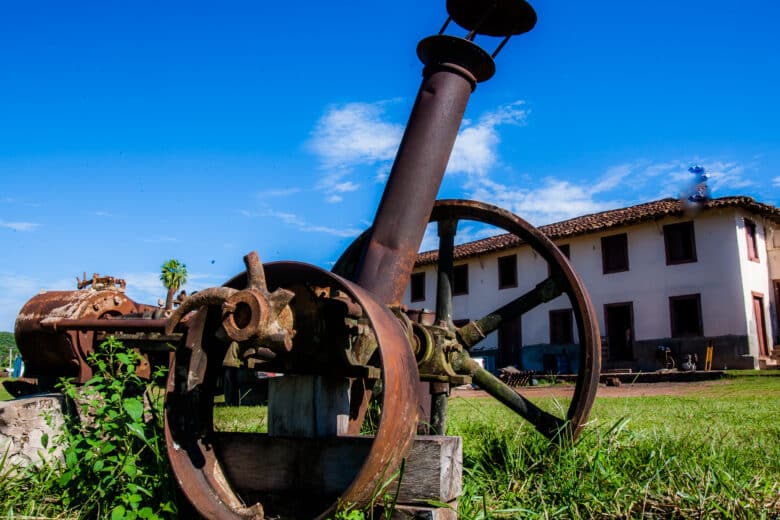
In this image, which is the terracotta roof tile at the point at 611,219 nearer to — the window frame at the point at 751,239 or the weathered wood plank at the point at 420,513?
the window frame at the point at 751,239

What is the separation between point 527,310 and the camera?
3.66m

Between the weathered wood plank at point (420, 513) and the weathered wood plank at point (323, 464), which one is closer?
the weathered wood plank at point (420, 513)

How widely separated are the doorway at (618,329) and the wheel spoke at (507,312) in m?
17.9

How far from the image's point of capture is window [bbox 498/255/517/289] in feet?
76.5

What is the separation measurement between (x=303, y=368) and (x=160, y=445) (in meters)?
0.81

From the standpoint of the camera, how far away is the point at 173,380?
244cm

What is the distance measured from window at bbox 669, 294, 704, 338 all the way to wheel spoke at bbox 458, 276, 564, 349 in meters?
A: 16.9

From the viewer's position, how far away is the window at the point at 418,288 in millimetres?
26188

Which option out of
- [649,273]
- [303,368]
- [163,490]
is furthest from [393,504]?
[649,273]

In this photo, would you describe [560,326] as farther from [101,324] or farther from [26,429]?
[26,429]

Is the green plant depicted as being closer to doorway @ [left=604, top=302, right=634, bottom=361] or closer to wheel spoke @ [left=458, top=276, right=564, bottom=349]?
wheel spoke @ [left=458, top=276, right=564, bottom=349]

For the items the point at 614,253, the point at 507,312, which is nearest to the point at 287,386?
the point at 507,312

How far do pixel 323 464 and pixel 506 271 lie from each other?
21745 millimetres

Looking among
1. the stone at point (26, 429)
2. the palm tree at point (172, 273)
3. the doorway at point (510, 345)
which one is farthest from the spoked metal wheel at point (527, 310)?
the palm tree at point (172, 273)
